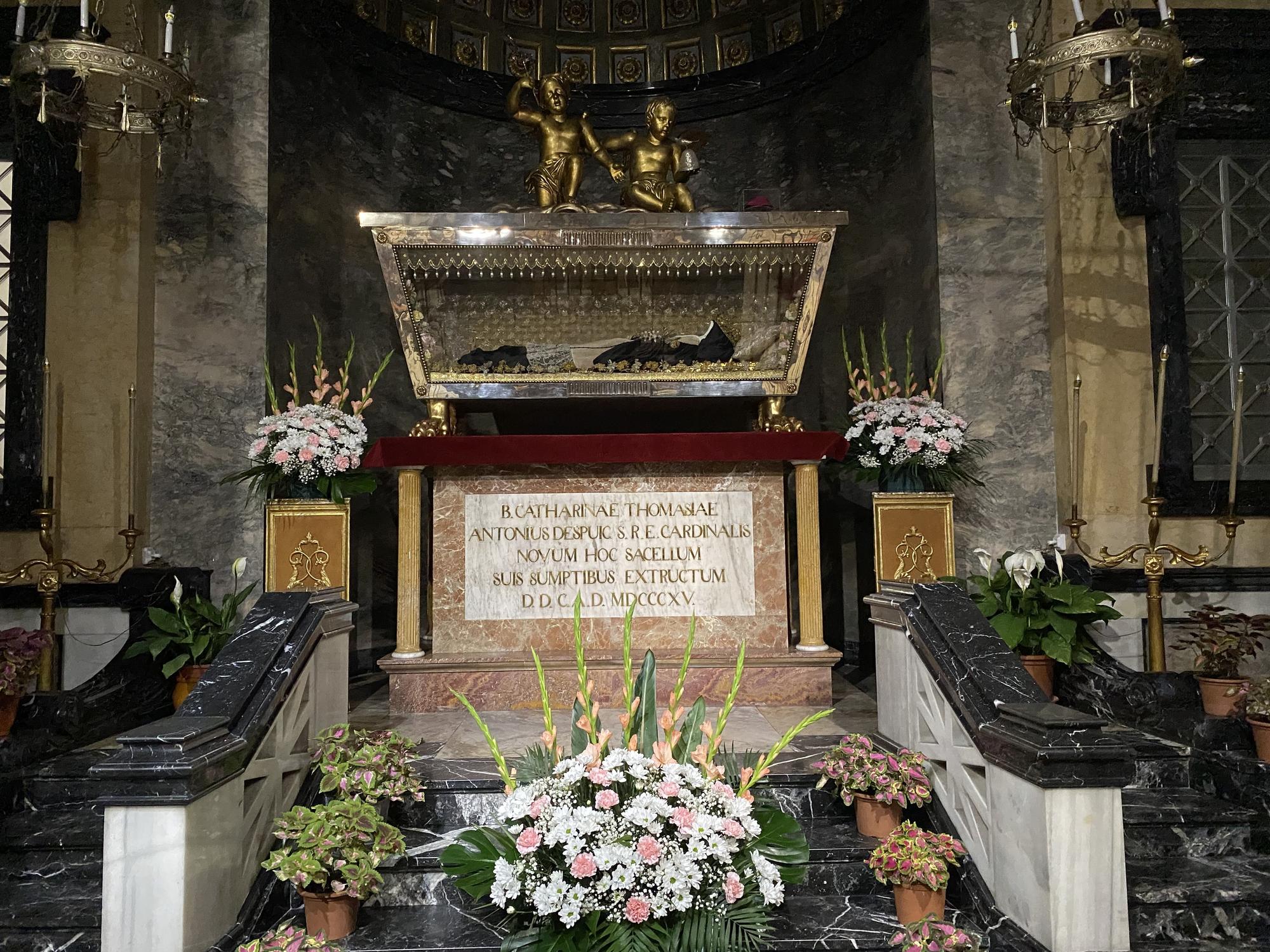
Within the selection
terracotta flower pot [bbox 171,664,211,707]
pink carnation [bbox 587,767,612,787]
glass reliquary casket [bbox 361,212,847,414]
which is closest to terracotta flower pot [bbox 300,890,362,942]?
pink carnation [bbox 587,767,612,787]

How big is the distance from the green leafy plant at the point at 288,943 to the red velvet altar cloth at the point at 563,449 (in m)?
3.21

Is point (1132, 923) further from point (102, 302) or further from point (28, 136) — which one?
point (28, 136)

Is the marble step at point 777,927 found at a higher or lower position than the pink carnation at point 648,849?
lower

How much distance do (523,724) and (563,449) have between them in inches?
65.9

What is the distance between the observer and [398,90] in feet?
28.4

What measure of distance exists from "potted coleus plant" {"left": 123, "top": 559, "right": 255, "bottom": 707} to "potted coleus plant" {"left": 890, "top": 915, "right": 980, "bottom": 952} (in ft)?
13.3

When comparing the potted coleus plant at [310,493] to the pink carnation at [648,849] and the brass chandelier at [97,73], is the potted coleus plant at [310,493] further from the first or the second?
the pink carnation at [648,849]

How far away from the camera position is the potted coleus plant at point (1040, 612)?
5320 millimetres

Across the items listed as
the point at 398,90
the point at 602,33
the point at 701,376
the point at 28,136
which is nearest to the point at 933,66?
the point at 701,376

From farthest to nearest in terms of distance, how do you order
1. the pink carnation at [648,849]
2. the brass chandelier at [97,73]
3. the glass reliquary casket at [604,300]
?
the glass reliquary casket at [604,300]
the brass chandelier at [97,73]
the pink carnation at [648,849]

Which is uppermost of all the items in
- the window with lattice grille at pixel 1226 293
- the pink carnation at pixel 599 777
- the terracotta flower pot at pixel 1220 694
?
the window with lattice grille at pixel 1226 293

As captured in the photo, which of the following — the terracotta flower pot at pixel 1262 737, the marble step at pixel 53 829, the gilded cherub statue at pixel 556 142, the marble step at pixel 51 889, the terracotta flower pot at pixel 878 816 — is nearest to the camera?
the marble step at pixel 51 889

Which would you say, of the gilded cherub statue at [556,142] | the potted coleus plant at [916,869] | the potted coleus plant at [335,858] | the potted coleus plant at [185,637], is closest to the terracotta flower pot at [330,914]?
the potted coleus plant at [335,858]

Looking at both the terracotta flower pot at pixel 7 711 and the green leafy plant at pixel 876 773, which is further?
the terracotta flower pot at pixel 7 711
